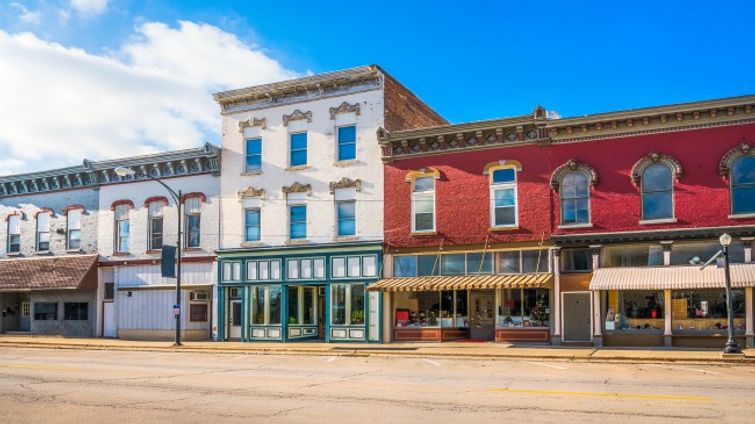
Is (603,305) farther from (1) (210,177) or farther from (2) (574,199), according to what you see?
(1) (210,177)

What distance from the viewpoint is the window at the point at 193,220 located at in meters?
35.5

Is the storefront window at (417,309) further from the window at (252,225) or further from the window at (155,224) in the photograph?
the window at (155,224)

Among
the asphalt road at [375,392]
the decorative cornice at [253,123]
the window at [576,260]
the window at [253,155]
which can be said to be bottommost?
the asphalt road at [375,392]

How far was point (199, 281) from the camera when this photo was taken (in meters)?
35.2

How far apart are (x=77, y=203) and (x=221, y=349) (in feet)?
47.2

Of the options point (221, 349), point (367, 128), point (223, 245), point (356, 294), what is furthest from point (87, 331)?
point (367, 128)

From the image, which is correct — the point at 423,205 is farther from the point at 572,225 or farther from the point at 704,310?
the point at 704,310

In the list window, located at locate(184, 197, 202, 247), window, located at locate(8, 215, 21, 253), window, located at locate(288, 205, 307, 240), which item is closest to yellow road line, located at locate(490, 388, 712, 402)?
window, located at locate(288, 205, 307, 240)

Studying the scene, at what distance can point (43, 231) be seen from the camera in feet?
130

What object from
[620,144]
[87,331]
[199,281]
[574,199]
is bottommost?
[87,331]

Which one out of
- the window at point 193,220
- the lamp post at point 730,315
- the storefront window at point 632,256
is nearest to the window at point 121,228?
the window at point 193,220

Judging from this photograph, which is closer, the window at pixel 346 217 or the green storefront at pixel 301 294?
the green storefront at pixel 301 294

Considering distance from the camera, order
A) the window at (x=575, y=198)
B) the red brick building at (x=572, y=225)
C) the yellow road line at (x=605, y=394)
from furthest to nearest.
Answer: the window at (x=575, y=198)
the red brick building at (x=572, y=225)
the yellow road line at (x=605, y=394)

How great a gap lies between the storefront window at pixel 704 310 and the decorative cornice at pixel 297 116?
1655 centimetres
